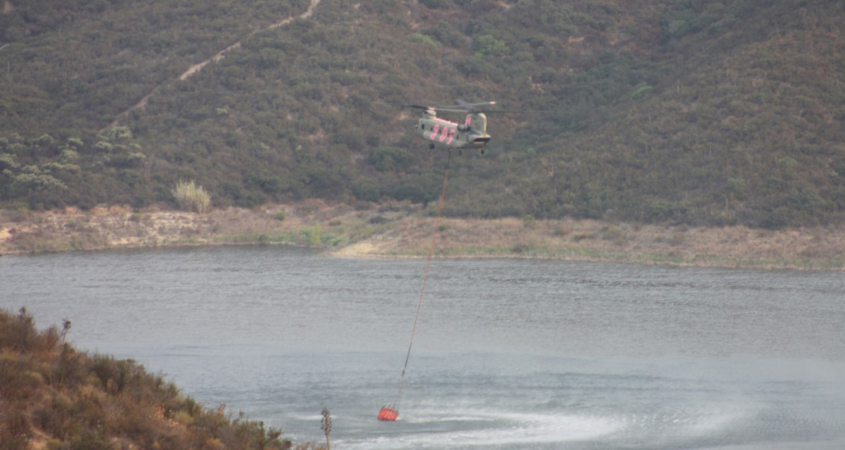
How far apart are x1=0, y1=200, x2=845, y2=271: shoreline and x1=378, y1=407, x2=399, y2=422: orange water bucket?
38.4m

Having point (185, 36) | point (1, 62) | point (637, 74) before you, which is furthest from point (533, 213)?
point (1, 62)

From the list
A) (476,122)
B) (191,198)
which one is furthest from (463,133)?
(191,198)

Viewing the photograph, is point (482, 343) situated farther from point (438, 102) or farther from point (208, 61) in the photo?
point (208, 61)

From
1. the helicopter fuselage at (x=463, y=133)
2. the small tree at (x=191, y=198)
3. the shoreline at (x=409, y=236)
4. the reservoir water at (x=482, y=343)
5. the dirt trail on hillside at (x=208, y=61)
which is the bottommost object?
the reservoir water at (x=482, y=343)

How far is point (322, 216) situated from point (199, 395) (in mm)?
51972

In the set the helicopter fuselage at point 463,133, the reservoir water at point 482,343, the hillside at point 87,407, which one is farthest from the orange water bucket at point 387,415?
the helicopter fuselage at point 463,133

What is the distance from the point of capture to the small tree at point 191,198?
275 ft

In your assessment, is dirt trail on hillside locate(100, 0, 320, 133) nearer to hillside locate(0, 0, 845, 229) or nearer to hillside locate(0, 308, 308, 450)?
hillside locate(0, 0, 845, 229)

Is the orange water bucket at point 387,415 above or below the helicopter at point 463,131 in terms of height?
below

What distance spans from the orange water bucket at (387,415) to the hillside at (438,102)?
43.5 m

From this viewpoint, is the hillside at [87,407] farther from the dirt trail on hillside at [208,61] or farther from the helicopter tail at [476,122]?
the dirt trail on hillside at [208,61]

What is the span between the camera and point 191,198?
83.8 meters

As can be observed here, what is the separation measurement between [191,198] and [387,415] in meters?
57.0

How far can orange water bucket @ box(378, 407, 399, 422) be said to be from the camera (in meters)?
31.0
